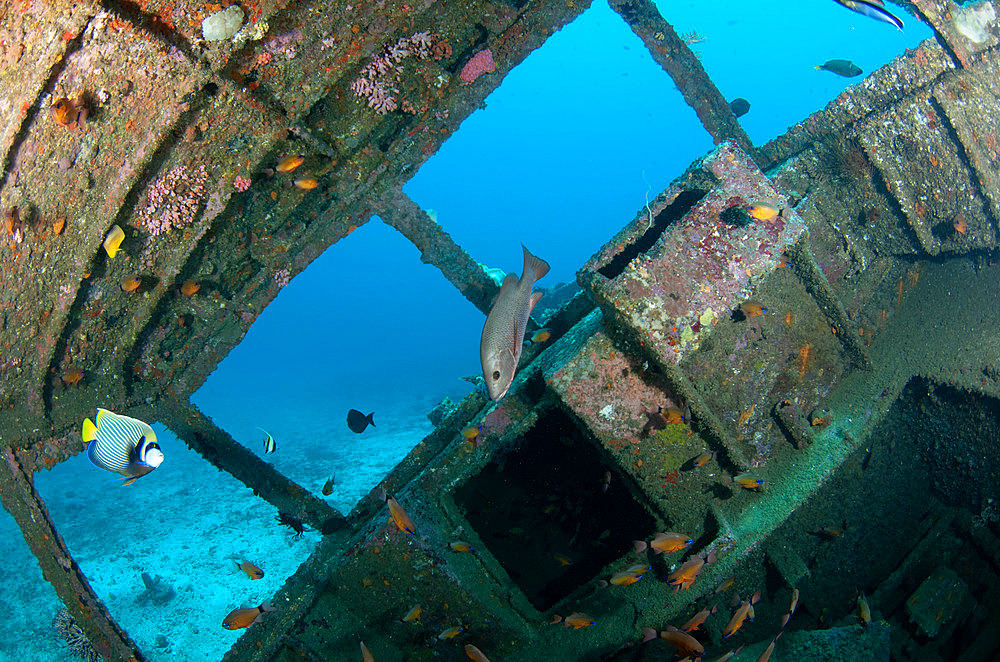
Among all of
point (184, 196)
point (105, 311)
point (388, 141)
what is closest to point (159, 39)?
point (184, 196)

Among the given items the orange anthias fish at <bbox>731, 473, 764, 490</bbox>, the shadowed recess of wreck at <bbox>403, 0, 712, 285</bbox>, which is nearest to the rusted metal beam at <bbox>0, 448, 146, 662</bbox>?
the orange anthias fish at <bbox>731, 473, 764, 490</bbox>

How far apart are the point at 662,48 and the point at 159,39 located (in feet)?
18.1

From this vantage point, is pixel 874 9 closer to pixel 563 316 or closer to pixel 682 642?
pixel 563 316

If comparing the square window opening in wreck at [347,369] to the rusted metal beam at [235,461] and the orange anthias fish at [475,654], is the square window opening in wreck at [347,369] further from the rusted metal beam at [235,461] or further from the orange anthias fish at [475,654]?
the orange anthias fish at [475,654]

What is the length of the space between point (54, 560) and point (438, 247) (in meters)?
4.38

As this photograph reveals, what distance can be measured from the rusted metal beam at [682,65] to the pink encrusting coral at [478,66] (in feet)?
8.64

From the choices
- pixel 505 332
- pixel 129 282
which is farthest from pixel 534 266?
pixel 129 282

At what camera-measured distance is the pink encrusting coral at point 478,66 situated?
4125 mm

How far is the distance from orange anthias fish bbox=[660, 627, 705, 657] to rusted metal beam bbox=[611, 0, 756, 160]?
5171mm

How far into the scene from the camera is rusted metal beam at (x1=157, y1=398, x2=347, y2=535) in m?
4.54

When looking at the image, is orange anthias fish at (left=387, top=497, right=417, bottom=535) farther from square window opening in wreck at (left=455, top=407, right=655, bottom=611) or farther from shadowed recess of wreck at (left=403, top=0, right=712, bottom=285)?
shadowed recess of wreck at (left=403, top=0, right=712, bottom=285)

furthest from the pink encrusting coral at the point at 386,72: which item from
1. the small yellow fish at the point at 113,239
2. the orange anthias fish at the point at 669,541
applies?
the orange anthias fish at the point at 669,541

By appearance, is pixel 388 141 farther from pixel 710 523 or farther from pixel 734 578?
pixel 734 578

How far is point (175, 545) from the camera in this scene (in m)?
11.7
